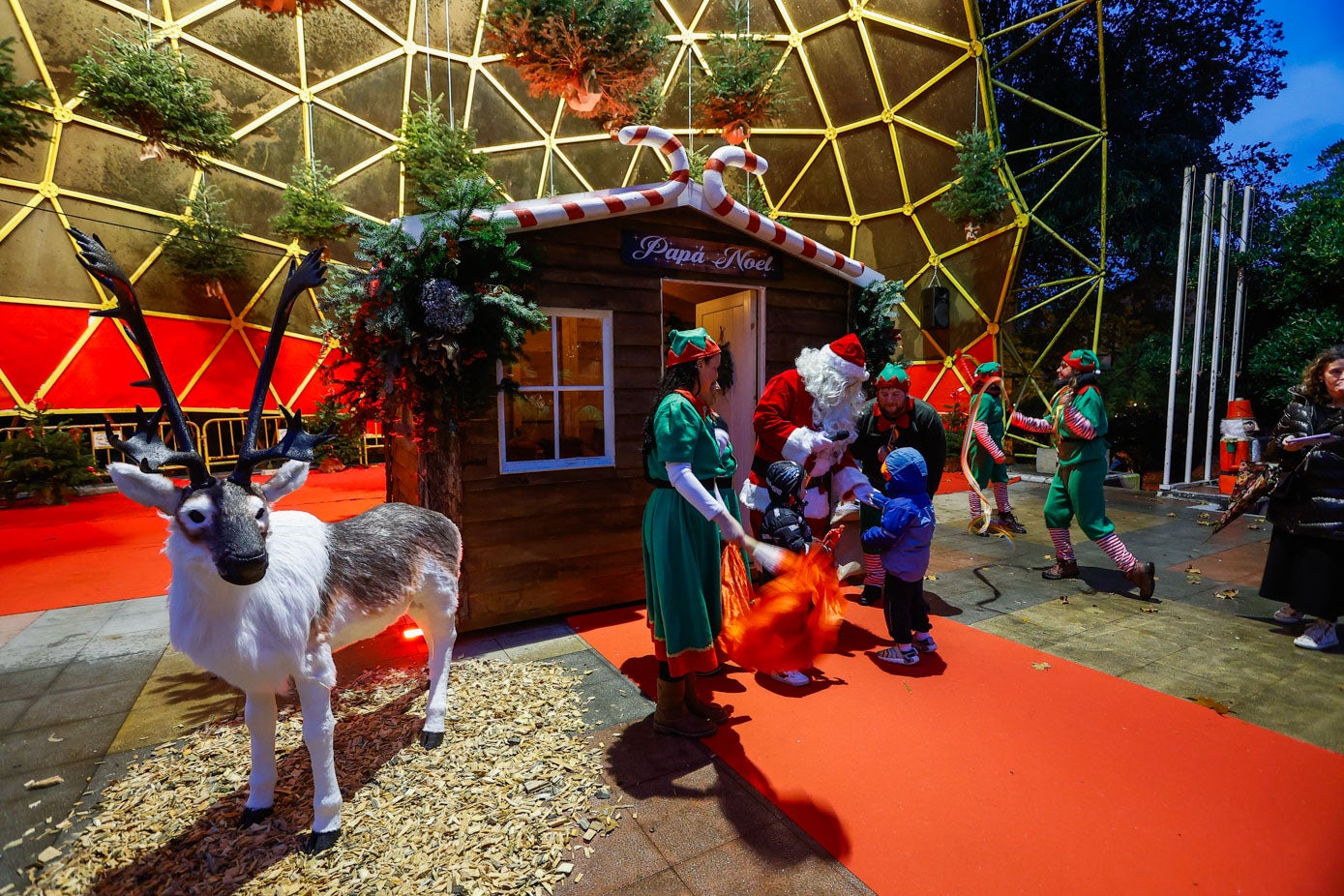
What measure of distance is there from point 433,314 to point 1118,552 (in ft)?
17.9

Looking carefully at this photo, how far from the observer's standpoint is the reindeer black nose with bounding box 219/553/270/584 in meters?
1.81

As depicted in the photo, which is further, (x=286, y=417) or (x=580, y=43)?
(x=580, y=43)

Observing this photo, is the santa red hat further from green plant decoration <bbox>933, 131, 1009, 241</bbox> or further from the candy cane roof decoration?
green plant decoration <bbox>933, 131, 1009, 241</bbox>

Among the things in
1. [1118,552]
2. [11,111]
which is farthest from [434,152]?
[1118,552]

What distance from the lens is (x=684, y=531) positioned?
2.79 meters

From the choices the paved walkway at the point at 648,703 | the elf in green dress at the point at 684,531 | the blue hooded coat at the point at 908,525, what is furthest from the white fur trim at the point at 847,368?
the paved walkway at the point at 648,703

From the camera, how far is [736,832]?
7.38 feet

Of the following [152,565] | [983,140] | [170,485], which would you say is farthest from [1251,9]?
[152,565]

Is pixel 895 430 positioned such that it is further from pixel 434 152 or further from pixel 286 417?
pixel 434 152

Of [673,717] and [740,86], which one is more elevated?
[740,86]

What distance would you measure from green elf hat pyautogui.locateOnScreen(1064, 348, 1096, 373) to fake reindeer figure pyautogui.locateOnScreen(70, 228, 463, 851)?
5299 mm

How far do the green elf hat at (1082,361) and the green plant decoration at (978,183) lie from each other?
22.9ft

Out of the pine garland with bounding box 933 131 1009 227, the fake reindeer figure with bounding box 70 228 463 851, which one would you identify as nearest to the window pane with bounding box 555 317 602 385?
the fake reindeer figure with bounding box 70 228 463 851

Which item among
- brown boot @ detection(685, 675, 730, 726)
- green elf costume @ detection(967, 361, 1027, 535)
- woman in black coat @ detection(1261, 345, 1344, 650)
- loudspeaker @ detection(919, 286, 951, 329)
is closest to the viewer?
brown boot @ detection(685, 675, 730, 726)
